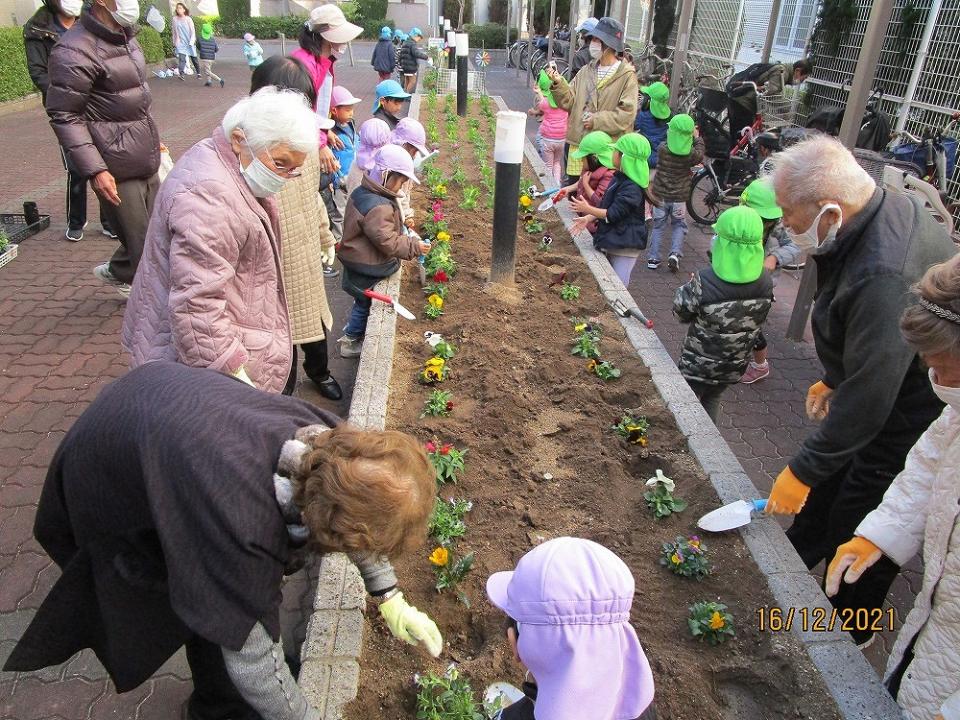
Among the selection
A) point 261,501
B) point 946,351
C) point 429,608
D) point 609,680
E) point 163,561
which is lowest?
point 429,608

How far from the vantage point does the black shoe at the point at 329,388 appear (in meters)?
4.25

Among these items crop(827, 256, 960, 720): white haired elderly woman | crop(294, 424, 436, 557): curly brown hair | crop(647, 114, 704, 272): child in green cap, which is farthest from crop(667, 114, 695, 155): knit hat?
crop(294, 424, 436, 557): curly brown hair

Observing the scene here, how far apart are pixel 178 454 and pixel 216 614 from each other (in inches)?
14.8

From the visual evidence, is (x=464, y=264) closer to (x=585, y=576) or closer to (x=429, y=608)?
(x=429, y=608)

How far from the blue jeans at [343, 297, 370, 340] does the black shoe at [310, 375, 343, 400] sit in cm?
53

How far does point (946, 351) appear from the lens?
5.36ft

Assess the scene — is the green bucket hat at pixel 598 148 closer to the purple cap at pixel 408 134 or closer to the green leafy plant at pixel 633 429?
the purple cap at pixel 408 134

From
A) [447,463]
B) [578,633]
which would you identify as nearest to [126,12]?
[447,463]

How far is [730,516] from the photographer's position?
2744 mm

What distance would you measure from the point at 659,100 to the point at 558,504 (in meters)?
6.08

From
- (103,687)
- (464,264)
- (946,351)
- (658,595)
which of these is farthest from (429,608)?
(464,264)

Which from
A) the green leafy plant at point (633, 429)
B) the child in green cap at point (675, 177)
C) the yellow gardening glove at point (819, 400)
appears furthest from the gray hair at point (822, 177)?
the child in green cap at point (675, 177)

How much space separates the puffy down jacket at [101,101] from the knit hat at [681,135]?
459 centimetres

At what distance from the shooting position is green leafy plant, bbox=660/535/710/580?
2.58 metres
